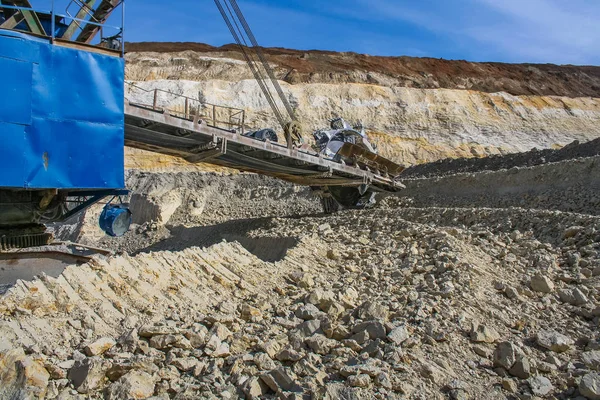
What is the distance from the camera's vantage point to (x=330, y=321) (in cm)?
522

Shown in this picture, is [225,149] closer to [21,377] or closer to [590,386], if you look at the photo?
[21,377]

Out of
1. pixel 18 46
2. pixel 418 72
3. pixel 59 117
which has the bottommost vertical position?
pixel 59 117

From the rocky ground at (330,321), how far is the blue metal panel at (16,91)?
2174 mm

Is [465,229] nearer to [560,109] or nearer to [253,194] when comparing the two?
[253,194]

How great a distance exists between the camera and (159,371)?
4.38 meters

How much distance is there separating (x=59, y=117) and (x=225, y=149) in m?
3.65

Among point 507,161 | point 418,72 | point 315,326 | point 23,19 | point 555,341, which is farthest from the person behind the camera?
point 418,72

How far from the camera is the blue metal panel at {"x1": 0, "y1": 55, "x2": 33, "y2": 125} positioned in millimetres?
6645

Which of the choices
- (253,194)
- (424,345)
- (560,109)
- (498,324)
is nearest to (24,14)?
(424,345)

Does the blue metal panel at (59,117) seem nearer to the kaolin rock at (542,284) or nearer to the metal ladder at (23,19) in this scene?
the metal ladder at (23,19)

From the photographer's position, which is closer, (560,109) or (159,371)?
(159,371)

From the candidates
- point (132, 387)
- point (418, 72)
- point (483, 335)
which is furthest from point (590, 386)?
point (418, 72)

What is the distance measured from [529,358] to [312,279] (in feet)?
9.66

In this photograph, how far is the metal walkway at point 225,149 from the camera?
9273 mm
